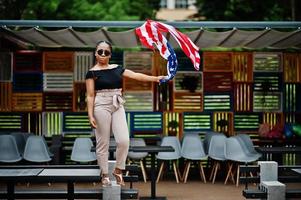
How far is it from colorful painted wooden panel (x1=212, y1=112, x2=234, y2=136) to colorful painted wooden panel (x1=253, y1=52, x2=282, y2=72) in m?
1.22

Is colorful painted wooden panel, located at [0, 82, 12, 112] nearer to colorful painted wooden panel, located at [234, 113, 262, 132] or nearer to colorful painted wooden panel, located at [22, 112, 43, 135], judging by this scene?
colorful painted wooden panel, located at [22, 112, 43, 135]

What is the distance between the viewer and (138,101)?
13703 millimetres

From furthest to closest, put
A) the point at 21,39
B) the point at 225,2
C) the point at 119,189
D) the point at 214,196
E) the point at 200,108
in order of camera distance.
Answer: the point at 225,2 < the point at 200,108 < the point at 21,39 < the point at 214,196 < the point at 119,189

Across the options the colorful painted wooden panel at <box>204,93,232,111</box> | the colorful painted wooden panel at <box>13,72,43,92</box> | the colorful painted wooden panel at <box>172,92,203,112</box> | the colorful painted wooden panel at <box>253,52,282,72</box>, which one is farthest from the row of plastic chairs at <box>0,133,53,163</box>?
the colorful painted wooden panel at <box>253,52,282,72</box>

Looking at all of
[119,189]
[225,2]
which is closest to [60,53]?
[119,189]

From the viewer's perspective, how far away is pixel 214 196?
10.5 metres

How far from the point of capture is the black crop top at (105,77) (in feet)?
22.4

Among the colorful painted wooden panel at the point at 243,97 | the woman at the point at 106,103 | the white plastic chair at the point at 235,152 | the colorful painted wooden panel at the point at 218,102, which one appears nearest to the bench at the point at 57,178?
the woman at the point at 106,103

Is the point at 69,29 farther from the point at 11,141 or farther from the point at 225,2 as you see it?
the point at 225,2

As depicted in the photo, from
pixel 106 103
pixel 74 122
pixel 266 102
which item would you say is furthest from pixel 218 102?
pixel 106 103

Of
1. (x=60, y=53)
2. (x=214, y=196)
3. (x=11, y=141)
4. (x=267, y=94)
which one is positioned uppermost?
(x=60, y=53)

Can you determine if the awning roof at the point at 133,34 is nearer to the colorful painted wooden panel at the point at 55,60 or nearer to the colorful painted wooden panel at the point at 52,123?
the colorful painted wooden panel at the point at 55,60

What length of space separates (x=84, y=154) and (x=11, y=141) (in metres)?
1.39

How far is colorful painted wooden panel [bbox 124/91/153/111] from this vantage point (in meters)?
13.7
